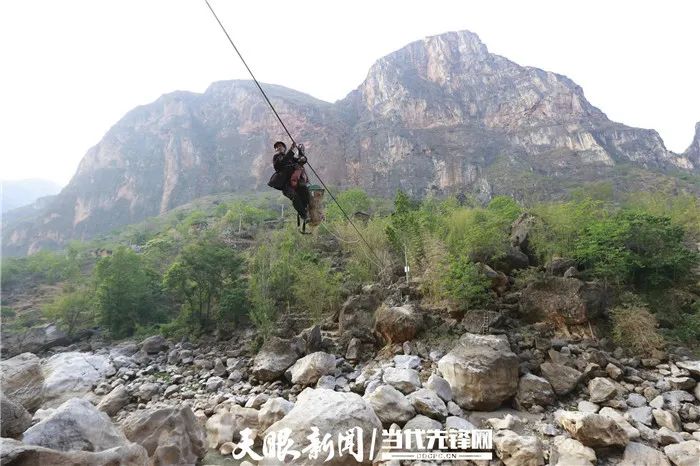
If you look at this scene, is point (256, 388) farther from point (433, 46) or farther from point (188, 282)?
point (433, 46)

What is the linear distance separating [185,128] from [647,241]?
335ft

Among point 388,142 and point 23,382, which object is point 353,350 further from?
point 388,142

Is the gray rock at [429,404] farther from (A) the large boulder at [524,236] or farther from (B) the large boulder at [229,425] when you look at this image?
(A) the large boulder at [524,236]

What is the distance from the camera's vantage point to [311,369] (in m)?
10.9

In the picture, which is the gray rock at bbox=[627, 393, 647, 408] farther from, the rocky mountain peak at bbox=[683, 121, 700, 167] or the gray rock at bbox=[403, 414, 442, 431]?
the rocky mountain peak at bbox=[683, 121, 700, 167]

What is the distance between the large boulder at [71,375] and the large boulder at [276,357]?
658 cm

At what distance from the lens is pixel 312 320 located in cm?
1541

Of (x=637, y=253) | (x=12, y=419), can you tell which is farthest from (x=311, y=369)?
(x=637, y=253)

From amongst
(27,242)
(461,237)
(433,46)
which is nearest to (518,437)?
(461,237)

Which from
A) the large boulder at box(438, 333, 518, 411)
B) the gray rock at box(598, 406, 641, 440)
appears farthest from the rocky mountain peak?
the large boulder at box(438, 333, 518, 411)

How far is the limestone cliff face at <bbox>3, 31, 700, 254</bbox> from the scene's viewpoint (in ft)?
201

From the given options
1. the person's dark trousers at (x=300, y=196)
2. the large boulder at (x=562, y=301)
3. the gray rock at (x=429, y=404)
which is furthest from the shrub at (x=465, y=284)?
the person's dark trousers at (x=300, y=196)

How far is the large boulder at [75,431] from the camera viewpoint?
547cm

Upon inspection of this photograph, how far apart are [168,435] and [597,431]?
802cm
